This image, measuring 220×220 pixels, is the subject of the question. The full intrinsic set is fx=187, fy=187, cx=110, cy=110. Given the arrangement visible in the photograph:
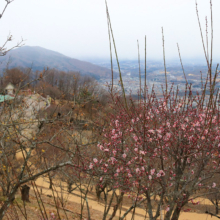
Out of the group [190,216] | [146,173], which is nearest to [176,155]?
[146,173]

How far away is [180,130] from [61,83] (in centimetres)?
4731

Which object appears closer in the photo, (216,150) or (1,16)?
(1,16)

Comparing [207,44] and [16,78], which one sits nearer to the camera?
[207,44]

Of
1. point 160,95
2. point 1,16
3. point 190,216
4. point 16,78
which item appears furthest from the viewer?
point 16,78

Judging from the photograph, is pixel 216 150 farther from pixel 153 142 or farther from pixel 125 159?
pixel 125 159

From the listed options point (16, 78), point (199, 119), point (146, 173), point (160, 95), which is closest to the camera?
point (146, 173)

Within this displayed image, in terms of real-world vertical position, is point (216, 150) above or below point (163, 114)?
below

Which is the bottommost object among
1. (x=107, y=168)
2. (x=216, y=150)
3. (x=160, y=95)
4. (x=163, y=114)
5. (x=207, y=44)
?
(x=107, y=168)

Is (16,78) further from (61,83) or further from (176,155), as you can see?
(176,155)

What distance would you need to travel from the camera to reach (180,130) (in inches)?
195

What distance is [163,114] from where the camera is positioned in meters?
5.26

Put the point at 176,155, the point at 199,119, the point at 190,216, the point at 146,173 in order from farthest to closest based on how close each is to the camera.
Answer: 1. the point at 190,216
2. the point at 199,119
3. the point at 176,155
4. the point at 146,173

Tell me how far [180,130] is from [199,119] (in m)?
0.70

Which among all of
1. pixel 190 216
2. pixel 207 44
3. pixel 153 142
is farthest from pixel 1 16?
pixel 190 216
